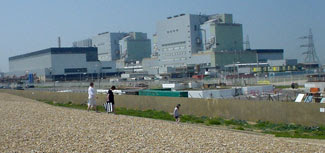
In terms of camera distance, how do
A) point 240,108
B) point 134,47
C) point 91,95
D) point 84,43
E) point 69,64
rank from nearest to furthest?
point 91,95 → point 240,108 → point 69,64 → point 134,47 → point 84,43

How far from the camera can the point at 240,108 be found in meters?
24.0

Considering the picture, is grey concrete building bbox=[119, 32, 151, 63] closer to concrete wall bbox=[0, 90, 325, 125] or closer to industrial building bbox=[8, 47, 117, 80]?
industrial building bbox=[8, 47, 117, 80]

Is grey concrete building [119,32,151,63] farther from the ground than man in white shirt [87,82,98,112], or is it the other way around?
grey concrete building [119,32,151,63]

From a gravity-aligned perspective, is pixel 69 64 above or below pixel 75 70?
above

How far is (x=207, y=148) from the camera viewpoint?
11945 mm

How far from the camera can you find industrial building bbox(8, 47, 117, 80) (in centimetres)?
11656

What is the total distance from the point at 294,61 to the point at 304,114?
9566cm

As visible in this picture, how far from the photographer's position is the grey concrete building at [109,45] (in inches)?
A: 6014

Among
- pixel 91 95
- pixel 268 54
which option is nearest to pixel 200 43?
pixel 268 54

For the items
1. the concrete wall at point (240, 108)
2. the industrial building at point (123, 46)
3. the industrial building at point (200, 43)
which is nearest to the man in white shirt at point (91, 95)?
the concrete wall at point (240, 108)

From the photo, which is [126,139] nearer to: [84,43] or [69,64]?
[69,64]

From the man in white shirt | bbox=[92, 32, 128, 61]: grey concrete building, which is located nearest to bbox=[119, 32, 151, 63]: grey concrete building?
bbox=[92, 32, 128, 61]: grey concrete building

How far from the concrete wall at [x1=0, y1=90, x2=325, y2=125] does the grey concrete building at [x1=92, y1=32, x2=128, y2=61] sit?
120 meters

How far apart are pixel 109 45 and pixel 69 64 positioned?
37149 millimetres
